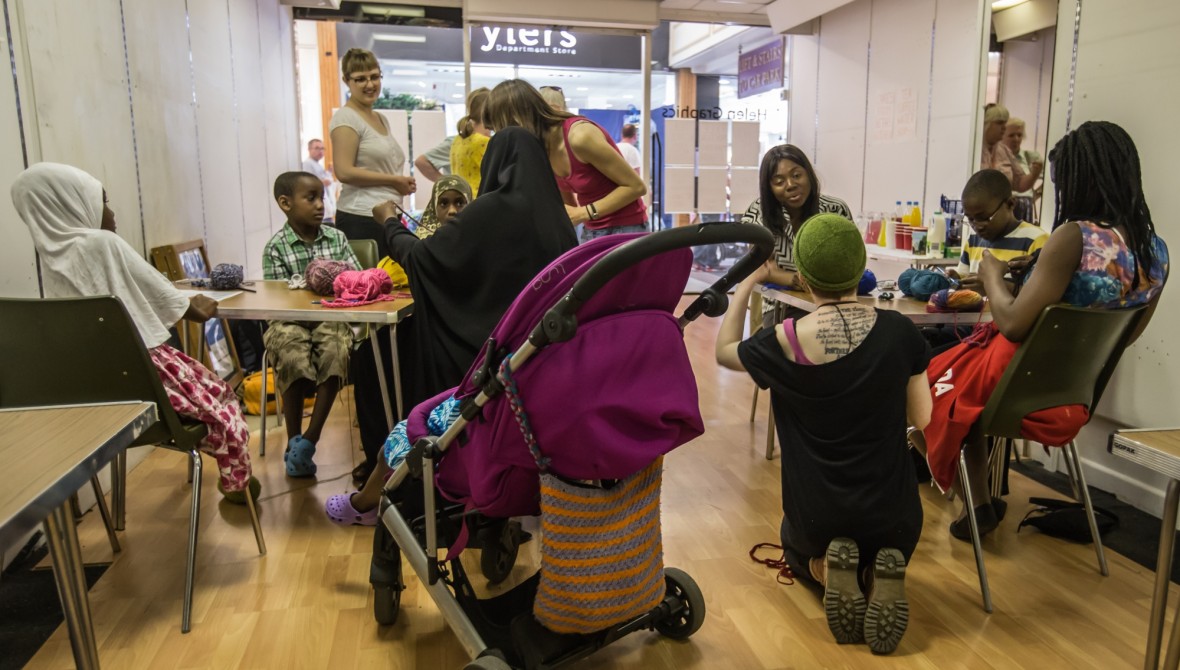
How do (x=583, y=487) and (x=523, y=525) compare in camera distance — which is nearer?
(x=583, y=487)

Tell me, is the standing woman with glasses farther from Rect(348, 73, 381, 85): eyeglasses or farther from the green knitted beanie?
the green knitted beanie

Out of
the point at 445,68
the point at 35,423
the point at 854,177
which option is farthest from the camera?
the point at 445,68

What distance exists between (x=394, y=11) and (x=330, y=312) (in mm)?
5587

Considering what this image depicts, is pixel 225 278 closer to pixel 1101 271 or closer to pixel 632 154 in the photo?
pixel 1101 271

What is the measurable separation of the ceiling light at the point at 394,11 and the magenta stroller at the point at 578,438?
624cm

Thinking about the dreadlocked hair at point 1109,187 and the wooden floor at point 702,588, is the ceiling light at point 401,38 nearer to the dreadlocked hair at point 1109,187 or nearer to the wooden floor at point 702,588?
the wooden floor at point 702,588

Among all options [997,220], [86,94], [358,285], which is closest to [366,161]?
[86,94]

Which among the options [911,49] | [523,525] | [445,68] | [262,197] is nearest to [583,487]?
[523,525]

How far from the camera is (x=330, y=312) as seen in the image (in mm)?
2547

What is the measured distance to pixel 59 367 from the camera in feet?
6.84

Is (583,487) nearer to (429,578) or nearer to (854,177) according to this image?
(429,578)

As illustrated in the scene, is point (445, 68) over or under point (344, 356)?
over

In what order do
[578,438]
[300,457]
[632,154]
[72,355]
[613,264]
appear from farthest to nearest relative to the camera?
[632,154]
[300,457]
[72,355]
[578,438]
[613,264]

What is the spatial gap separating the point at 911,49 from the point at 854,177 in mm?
1194
